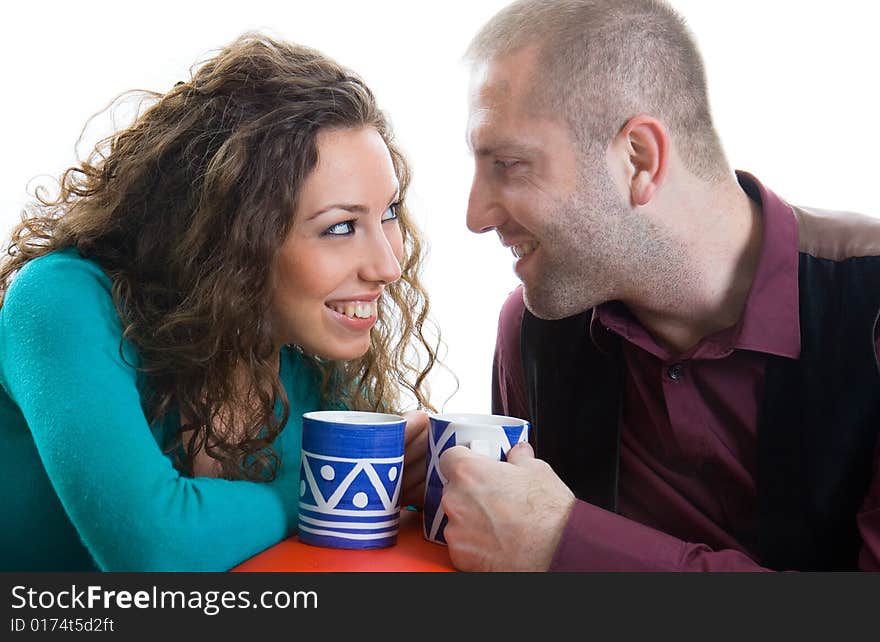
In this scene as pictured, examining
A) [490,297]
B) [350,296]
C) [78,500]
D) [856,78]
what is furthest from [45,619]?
[856,78]

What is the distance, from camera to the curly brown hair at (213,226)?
1.33 meters

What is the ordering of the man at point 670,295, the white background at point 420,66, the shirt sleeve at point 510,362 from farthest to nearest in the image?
the white background at point 420,66
the shirt sleeve at point 510,362
the man at point 670,295

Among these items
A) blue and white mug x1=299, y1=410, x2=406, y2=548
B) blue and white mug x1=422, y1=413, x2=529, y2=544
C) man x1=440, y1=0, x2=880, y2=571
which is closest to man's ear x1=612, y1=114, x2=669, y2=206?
man x1=440, y1=0, x2=880, y2=571

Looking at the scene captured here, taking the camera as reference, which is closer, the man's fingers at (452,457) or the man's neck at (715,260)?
the man's fingers at (452,457)

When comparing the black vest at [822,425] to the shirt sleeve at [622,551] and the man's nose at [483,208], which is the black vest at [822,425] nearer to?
the shirt sleeve at [622,551]

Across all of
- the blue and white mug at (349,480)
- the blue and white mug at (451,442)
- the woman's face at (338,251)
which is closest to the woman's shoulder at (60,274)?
the woman's face at (338,251)

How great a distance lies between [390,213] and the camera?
152 cm

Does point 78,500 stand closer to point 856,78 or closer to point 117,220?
point 117,220

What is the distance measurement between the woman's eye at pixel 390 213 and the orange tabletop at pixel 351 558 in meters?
0.51

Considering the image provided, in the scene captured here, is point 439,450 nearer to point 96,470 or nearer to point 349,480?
point 349,480

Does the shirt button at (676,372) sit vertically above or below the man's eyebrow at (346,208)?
below

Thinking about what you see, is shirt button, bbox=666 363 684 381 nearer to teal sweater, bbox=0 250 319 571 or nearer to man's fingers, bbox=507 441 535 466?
man's fingers, bbox=507 441 535 466

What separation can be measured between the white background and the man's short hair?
2.52ft

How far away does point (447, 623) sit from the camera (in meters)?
0.99
